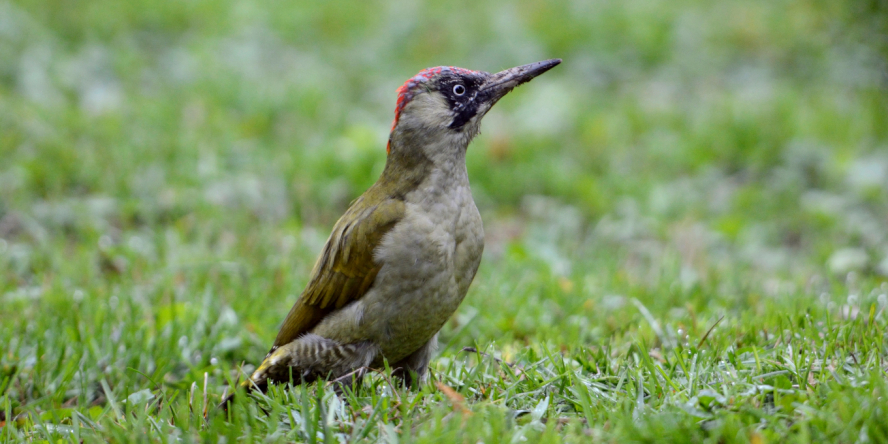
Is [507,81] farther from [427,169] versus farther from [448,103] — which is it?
[427,169]

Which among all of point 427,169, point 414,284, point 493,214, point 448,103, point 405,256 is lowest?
point 493,214

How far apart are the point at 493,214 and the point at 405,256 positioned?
3.61 m

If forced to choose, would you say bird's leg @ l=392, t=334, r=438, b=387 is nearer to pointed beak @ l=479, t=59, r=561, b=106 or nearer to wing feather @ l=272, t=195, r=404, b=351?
wing feather @ l=272, t=195, r=404, b=351

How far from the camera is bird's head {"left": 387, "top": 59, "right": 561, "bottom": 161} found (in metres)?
3.46

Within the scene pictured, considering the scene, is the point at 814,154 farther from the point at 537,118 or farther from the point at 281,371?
the point at 281,371

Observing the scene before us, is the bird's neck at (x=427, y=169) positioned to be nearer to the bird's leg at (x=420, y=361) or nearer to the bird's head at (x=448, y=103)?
the bird's head at (x=448, y=103)

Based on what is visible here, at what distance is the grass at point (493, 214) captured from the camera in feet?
9.43

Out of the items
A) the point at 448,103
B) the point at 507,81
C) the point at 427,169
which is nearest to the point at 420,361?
the point at 427,169

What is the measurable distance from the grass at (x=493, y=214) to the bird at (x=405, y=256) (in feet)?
0.60

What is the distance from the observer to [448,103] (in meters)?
3.47

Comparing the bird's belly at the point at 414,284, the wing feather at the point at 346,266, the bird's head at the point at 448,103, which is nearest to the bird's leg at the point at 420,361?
the bird's belly at the point at 414,284

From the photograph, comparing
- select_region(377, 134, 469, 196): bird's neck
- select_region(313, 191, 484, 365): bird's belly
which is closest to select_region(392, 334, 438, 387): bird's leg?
select_region(313, 191, 484, 365): bird's belly

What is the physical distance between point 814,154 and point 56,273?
638 centimetres

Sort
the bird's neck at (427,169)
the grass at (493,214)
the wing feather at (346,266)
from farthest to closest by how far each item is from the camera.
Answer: the bird's neck at (427,169)
the wing feather at (346,266)
the grass at (493,214)
